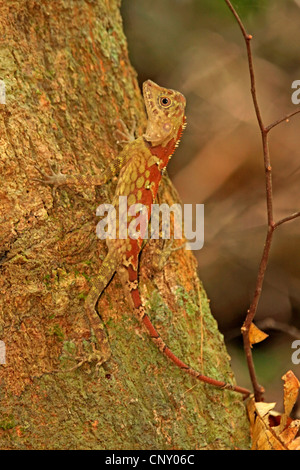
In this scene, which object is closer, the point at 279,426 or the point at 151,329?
the point at 151,329

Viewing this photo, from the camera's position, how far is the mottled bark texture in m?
1.82

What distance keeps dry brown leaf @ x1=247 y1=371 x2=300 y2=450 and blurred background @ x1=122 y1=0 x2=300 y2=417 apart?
0.55 meters

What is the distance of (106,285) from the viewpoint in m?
1.94

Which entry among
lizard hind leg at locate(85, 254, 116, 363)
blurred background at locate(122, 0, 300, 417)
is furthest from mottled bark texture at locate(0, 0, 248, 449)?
blurred background at locate(122, 0, 300, 417)

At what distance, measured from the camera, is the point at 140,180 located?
2.04 meters

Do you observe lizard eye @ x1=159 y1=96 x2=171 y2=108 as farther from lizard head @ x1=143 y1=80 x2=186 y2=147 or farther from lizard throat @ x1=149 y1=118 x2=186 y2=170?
lizard throat @ x1=149 y1=118 x2=186 y2=170

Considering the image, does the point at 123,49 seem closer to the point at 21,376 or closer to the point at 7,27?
the point at 7,27

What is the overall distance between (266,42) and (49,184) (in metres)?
1.21

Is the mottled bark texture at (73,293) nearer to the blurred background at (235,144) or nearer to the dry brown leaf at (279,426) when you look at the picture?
the dry brown leaf at (279,426)

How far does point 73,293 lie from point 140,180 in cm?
57

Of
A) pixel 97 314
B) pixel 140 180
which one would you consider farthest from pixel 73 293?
pixel 140 180

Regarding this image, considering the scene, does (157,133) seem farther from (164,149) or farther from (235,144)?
(235,144)

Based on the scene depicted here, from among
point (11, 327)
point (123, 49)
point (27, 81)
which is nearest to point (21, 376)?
point (11, 327)

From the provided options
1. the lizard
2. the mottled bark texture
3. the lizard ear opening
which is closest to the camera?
the mottled bark texture
